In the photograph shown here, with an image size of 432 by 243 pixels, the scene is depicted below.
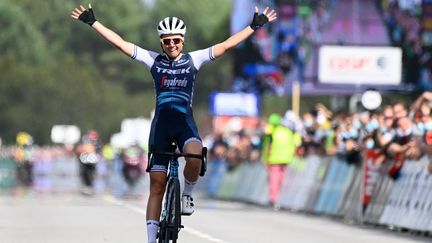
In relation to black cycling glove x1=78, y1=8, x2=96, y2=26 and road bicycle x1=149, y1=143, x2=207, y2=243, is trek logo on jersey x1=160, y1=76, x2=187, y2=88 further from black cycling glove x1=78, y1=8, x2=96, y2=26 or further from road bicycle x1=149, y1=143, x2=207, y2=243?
black cycling glove x1=78, y1=8, x2=96, y2=26

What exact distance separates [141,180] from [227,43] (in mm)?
35365

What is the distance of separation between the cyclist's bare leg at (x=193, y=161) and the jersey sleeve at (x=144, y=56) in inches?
31.3

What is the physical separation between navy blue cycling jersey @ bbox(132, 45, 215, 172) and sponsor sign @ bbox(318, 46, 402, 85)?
3068 cm

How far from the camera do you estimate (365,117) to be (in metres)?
26.8

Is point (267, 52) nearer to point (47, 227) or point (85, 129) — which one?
point (47, 227)

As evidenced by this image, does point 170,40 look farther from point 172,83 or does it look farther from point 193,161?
point 193,161

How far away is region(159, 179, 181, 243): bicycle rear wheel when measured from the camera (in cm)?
1434

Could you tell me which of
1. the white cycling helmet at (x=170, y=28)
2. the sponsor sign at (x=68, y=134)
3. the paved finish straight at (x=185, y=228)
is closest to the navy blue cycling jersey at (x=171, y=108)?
the white cycling helmet at (x=170, y=28)

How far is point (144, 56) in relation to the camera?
14844mm

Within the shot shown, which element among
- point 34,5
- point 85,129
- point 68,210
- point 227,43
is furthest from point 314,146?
point 34,5

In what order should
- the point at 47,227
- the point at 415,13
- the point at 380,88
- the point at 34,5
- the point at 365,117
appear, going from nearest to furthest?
the point at 47,227 → the point at 365,117 → the point at 380,88 → the point at 415,13 → the point at 34,5

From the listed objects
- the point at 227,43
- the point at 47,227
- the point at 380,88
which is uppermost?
the point at 380,88

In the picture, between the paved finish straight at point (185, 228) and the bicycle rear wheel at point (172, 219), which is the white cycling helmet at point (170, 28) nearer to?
the bicycle rear wheel at point (172, 219)

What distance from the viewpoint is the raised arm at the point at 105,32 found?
48.7ft
